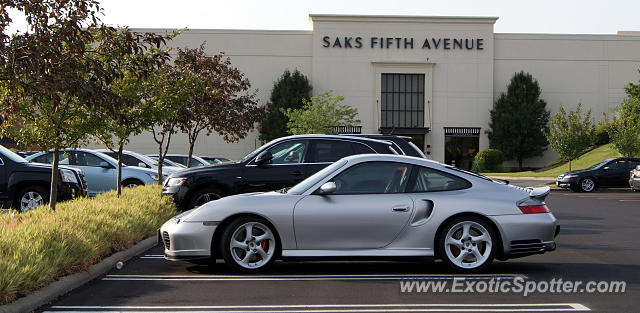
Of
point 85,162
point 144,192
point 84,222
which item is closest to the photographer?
point 84,222

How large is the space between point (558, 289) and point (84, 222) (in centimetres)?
624

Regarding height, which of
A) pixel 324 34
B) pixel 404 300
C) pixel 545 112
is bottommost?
pixel 404 300

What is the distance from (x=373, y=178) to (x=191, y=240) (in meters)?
2.20

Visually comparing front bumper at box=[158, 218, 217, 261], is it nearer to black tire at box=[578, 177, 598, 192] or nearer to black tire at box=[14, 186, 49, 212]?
black tire at box=[14, 186, 49, 212]

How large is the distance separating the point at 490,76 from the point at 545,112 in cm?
520

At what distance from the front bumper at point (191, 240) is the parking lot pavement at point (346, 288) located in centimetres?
23

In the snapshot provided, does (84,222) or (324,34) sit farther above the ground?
(324,34)

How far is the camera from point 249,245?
8578 mm

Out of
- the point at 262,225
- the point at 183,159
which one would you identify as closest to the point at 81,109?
the point at 262,225

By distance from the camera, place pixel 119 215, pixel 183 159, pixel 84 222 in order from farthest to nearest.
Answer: pixel 183 159
pixel 119 215
pixel 84 222

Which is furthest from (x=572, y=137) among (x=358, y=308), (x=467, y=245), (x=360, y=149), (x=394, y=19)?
(x=358, y=308)

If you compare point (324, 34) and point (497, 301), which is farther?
point (324, 34)

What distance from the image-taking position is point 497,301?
704 cm

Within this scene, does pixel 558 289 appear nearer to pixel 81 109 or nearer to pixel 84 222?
pixel 84 222
